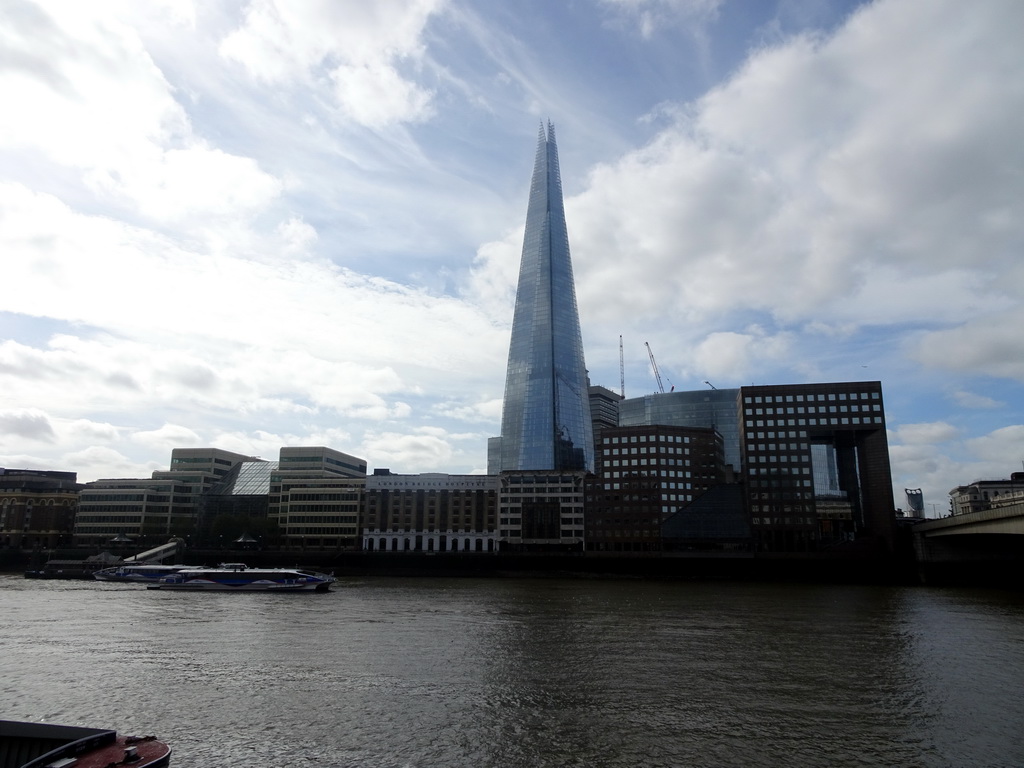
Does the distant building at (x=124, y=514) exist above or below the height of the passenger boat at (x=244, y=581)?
above

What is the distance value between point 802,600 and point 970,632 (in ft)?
100

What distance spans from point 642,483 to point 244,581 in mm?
92152

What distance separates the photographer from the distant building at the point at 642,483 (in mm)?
170625

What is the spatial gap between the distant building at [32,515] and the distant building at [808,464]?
174564mm

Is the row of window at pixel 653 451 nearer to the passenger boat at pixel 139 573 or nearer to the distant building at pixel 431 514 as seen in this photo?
the distant building at pixel 431 514

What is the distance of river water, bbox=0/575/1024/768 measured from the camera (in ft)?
98.6

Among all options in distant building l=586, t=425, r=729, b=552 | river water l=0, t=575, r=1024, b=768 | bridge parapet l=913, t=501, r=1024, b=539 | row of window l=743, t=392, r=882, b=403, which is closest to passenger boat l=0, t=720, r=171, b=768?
river water l=0, t=575, r=1024, b=768

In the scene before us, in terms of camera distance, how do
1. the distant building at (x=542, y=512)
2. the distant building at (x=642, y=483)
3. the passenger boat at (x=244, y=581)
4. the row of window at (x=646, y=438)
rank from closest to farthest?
the passenger boat at (x=244, y=581)
the distant building at (x=642, y=483)
the distant building at (x=542, y=512)
the row of window at (x=646, y=438)

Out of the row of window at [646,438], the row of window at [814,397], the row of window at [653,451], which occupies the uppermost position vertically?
the row of window at [814,397]

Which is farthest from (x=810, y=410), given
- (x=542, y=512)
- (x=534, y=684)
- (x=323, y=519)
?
(x=534, y=684)

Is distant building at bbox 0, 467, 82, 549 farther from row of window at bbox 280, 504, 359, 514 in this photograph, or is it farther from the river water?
the river water

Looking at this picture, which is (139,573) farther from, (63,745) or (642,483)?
(63,745)

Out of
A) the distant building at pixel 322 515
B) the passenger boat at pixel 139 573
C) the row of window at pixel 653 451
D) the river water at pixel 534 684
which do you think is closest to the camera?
the river water at pixel 534 684

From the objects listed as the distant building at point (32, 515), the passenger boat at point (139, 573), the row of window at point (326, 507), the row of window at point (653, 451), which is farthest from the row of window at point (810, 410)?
the distant building at point (32, 515)
